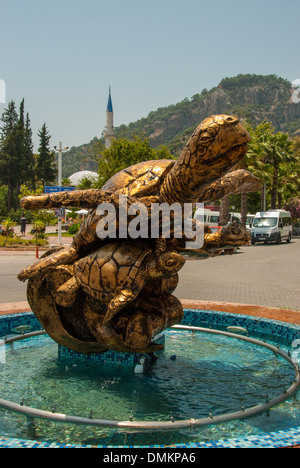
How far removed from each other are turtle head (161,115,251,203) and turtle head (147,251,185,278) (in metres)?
0.63

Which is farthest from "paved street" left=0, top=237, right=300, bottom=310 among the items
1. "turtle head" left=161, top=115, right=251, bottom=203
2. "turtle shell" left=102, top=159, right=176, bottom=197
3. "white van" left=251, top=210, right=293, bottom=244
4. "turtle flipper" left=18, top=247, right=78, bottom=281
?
"white van" left=251, top=210, right=293, bottom=244

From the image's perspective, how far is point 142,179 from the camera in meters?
4.65

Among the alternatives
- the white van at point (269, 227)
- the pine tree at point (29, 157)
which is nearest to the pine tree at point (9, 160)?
the pine tree at point (29, 157)

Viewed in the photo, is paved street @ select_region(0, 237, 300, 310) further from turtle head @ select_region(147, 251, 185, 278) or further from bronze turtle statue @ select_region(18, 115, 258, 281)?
turtle head @ select_region(147, 251, 185, 278)

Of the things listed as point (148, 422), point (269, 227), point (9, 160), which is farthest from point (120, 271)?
point (9, 160)

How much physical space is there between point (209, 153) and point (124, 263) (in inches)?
57.8

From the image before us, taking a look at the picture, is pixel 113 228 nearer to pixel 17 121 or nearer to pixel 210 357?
pixel 210 357

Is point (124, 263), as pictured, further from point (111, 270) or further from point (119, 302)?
point (119, 302)

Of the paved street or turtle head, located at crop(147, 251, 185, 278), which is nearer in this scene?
turtle head, located at crop(147, 251, 185, 278)

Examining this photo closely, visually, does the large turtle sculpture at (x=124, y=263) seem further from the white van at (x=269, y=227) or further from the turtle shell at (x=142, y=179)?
→ the white van at (x=269, y=227)

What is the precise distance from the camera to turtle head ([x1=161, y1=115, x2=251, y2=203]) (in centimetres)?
344

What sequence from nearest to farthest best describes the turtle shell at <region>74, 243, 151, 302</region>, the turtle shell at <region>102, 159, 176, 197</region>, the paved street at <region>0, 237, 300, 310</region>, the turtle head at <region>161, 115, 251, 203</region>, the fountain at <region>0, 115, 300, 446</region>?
the turtle head at <region>161, 115, 251, 203</region>, the fountain at <region>0, 115, 300, 446</region>, the turtle shell at <region>74, 243, 151, 302</region>, the turtle shell at <region>102, 159, 176, 197</region>, the paved street at <region>0, 237, 300, 310</region>

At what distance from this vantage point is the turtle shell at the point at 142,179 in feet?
14.9

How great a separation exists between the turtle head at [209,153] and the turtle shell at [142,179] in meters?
0.42
